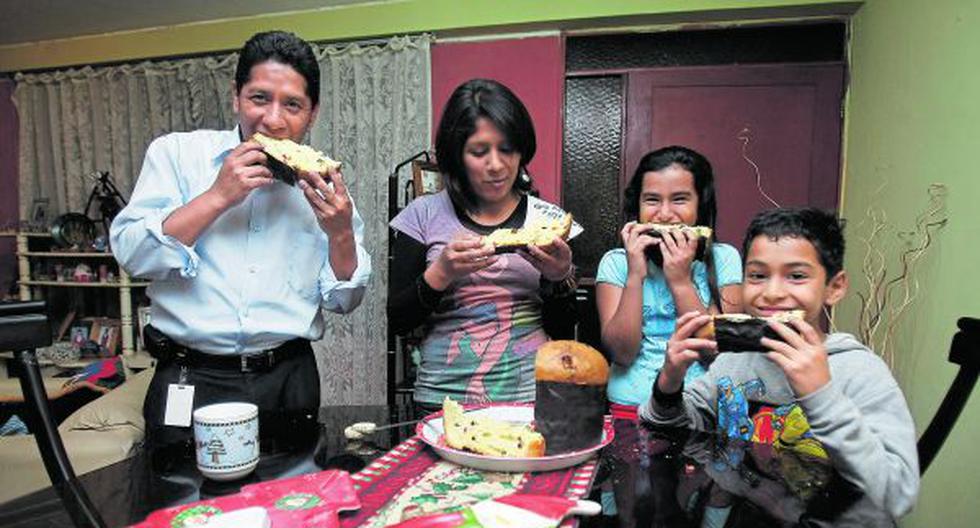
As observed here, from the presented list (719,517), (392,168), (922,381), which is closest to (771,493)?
(719,517)

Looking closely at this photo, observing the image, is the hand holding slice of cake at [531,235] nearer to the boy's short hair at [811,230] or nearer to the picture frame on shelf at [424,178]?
the boy's short hair at [811,230]

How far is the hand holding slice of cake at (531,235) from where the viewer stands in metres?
1.34

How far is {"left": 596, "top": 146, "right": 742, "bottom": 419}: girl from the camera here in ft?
4.75

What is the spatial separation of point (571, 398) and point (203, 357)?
88cm

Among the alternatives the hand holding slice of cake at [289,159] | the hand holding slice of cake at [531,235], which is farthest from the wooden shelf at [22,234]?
the hand holding slice of cake at [531,235]

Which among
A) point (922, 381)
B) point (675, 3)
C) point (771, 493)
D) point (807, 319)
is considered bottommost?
point (922, 381)

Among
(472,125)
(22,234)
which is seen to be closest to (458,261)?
(472,125)

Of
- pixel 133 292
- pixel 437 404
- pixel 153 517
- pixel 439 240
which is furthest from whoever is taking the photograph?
pixel 133 292

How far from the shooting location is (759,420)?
117 centimetres

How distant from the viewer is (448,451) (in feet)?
3.10

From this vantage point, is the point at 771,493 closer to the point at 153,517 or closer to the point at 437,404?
the point at 437,404

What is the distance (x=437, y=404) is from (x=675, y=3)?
9.27 feet

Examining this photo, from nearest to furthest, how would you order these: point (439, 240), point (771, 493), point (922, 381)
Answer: point (771, 493), point (439, 240), point (922, 381)

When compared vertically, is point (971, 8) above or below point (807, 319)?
above
